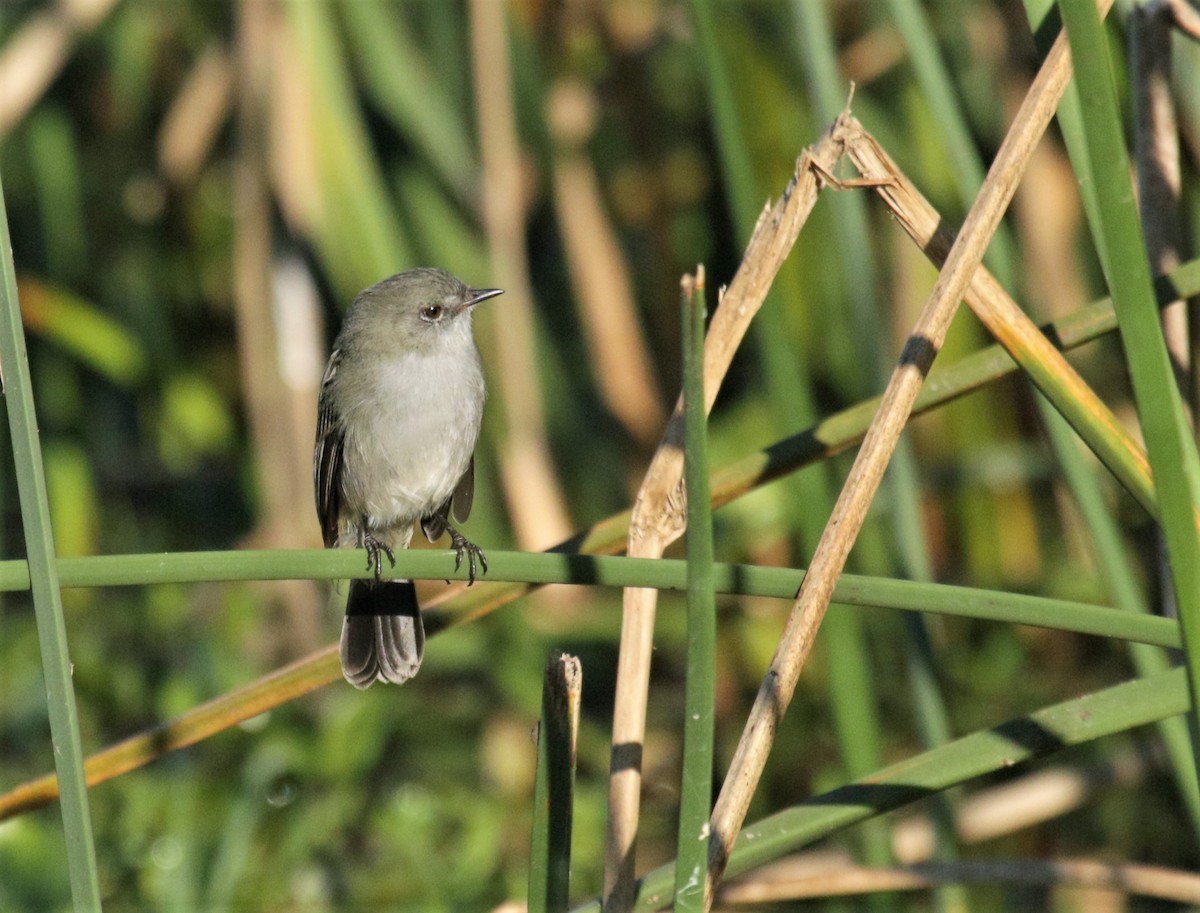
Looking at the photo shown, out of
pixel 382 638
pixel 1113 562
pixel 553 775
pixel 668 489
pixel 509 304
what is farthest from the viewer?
pixel 509 304

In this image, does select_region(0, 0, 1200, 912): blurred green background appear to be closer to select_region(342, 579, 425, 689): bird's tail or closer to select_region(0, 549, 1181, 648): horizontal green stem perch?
select_region(342, 579, 425, 689): bird's tail


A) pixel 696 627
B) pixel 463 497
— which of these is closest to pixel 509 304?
pixel 463 497

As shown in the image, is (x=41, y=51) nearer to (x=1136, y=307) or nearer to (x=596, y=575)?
(x=596, y=575)

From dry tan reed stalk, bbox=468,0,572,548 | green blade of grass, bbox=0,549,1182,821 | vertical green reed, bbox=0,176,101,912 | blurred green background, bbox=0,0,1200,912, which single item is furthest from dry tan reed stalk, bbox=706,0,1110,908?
dry tan reed stalk, bbox=468,0,572,548

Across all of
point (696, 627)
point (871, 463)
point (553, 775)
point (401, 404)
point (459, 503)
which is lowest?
point (553, 775)

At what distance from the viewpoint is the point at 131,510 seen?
619 centimetres

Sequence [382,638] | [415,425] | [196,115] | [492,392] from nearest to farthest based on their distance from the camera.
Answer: [382,638]
[415,425]
[492,392]
[196,115]

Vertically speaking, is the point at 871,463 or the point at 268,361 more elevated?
the point at 268,361

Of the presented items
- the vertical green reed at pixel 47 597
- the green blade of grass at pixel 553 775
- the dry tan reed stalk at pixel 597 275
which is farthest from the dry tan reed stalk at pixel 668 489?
the dry tan reed stalk at pixel 597 275

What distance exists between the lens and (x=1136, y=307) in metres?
1.49

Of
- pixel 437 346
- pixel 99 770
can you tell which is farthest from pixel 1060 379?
pixel 437 346

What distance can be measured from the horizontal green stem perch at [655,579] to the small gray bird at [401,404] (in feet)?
5.19

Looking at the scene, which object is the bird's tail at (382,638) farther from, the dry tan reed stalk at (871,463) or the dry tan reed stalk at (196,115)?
the dry tan reed stalk at (196,115)

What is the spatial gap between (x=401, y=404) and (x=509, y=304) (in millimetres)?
1259
